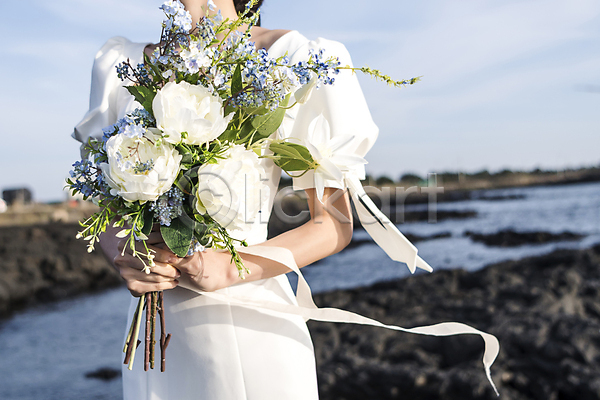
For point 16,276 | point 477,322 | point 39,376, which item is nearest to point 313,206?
point 477,322

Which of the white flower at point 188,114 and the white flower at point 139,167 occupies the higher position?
the white flower at point 188,114

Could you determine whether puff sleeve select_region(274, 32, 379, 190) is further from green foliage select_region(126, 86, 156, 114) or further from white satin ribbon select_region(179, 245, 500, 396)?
green foliage select_region(126, 86, 156, 114)

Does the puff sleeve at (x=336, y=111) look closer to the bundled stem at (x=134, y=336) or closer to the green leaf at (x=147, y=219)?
the green leaf at (x=147, y=219)

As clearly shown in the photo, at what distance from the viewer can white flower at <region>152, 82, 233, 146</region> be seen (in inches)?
43.8

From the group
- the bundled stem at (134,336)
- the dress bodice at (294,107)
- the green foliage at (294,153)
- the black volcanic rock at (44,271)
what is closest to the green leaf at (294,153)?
the green foliage at (294,153)

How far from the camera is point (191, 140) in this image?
1.15 metres

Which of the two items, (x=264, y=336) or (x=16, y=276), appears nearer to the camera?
(x=264, y=336)

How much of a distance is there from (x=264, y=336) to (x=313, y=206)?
1.58ft

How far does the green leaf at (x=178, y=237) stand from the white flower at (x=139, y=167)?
0.11 m

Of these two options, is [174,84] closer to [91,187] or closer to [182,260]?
[91,187]

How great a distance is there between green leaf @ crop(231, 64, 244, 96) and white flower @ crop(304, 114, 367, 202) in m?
0.25

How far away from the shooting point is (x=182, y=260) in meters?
1.36

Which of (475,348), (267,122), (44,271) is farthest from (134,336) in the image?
(44,271)

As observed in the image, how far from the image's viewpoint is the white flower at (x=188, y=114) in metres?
1.11
